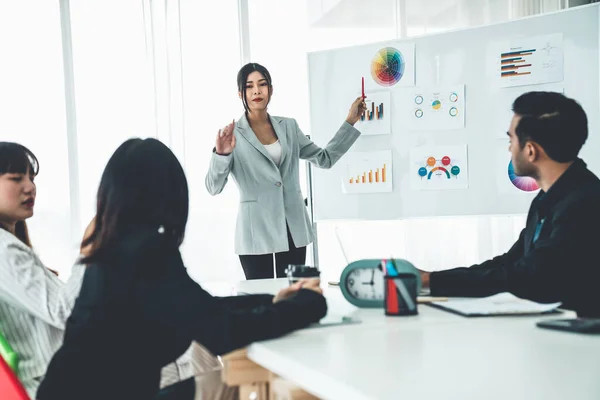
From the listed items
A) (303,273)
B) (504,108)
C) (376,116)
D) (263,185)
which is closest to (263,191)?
(263,185)

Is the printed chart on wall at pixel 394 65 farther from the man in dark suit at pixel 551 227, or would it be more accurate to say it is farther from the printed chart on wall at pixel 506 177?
the man in dark suit at pixel 551 227

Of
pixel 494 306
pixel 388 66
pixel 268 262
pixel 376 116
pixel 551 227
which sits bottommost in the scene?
A: pixel 268 262

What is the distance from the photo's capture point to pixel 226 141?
295cm

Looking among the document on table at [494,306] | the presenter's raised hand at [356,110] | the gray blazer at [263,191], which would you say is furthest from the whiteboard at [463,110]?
the document on table at [494,306]

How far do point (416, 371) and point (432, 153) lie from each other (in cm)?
275

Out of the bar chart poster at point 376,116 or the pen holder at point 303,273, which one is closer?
the pen holder at point 303,273

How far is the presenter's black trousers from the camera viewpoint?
310cm

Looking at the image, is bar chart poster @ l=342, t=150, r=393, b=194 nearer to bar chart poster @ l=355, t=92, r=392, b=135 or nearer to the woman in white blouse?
bar chart poster @ l=355, t=92, r=392, b=135

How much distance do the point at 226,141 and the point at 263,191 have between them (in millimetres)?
318

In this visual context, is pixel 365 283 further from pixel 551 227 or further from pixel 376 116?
pixel 376 116

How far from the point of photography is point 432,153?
3584mm

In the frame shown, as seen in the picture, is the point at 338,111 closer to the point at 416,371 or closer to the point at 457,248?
the point at 457,248

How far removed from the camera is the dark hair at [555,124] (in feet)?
5.90

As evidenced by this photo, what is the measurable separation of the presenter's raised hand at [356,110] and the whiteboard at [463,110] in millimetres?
154
